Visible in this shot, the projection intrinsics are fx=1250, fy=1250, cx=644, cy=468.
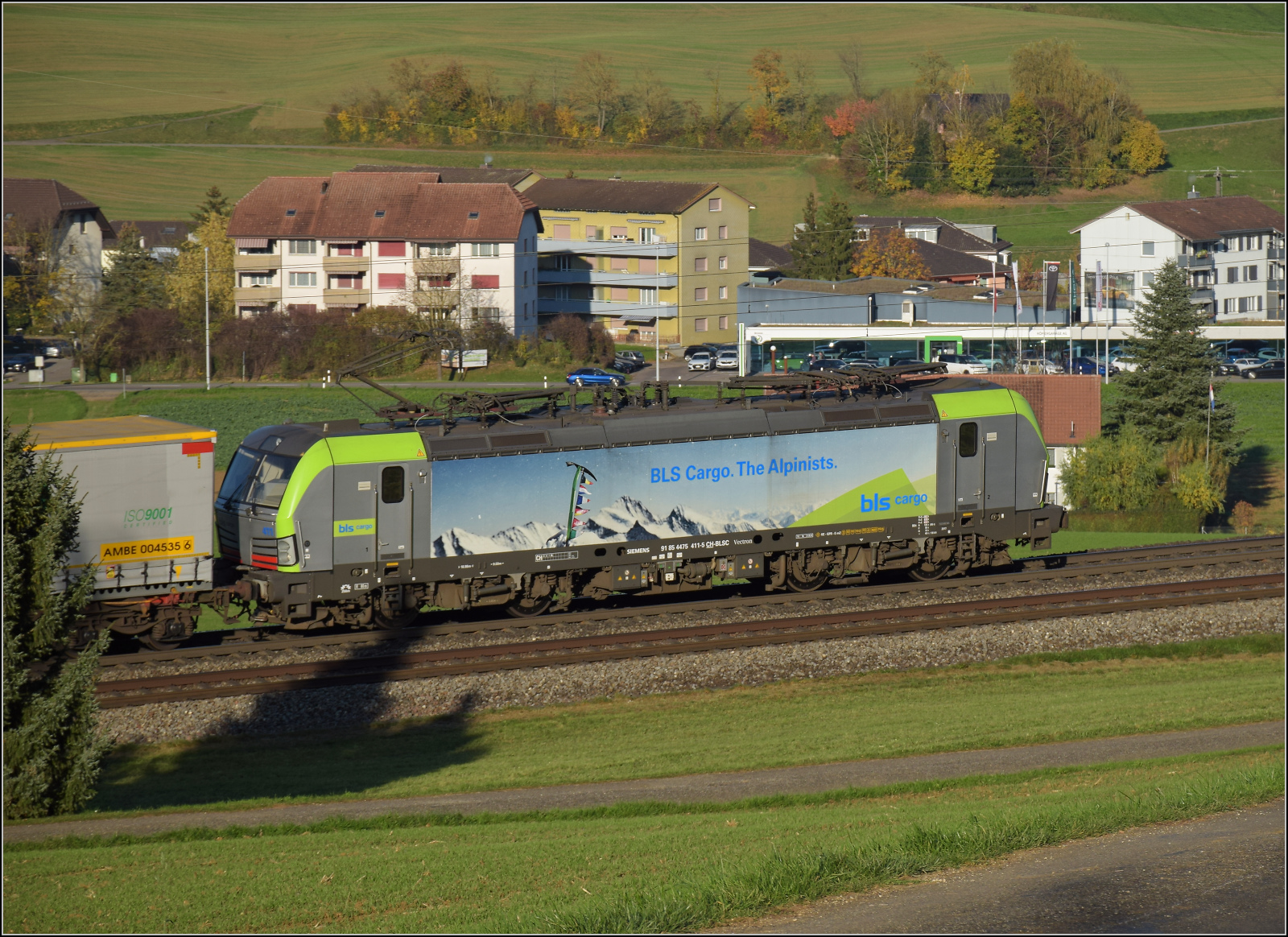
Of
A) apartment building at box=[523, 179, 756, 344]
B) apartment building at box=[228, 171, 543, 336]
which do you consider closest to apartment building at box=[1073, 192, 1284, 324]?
apartment building at box=[523, 179, 756, 344]

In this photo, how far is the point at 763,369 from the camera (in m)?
80.0

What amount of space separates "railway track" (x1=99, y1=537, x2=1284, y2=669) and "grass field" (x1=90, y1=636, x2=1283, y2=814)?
9.37 feet

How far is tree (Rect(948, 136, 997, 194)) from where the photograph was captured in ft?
362

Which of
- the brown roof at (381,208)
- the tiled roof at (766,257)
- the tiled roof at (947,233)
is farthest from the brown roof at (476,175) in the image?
the tiled roof at (947,233)

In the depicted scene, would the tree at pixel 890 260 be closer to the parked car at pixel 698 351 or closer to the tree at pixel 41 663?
the parked car at pixel 698 351

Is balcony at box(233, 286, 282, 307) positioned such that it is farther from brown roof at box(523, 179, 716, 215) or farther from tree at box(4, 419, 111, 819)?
tree at box(4, 419, 111, 819)

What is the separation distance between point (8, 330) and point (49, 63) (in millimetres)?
68916

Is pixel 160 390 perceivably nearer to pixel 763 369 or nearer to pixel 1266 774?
pixel 763 369

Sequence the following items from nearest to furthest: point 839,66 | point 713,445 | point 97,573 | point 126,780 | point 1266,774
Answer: point 1266,774 → point 126,780 → point 97,573 → point 713,445 → point 839,66

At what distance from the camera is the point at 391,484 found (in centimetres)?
2561

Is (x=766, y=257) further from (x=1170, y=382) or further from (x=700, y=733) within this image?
(x=700, y=733)

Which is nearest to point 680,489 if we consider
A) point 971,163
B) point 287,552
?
point 287,552

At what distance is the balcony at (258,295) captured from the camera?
87.0 meters

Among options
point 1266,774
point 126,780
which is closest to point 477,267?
point 126,780
